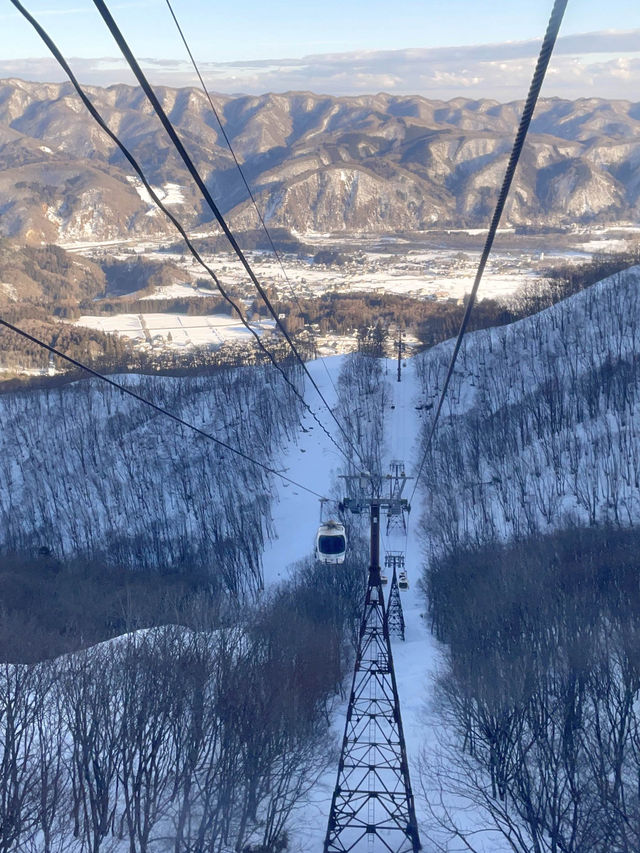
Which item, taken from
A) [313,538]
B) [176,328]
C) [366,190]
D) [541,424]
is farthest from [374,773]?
[366,190]

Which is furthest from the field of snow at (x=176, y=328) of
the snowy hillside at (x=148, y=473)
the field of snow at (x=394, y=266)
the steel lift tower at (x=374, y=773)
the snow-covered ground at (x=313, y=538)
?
the steel lift tower at (x=374, y=773)

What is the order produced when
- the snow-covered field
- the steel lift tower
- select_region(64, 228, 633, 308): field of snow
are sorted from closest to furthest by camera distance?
the steel lift tower < select_region(64, 228, 633, 308): field of snow < the snow-covered field

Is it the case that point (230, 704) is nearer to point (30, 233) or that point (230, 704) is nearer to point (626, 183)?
point (30, 233)

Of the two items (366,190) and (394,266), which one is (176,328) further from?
(366,190)

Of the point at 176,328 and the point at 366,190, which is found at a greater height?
the point at 366,190

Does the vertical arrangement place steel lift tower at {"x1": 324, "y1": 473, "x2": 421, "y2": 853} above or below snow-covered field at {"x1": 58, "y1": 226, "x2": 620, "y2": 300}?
below

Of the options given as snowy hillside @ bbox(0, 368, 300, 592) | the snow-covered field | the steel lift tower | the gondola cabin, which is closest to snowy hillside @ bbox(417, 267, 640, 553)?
snowy hillside @ bbox(0, 368, 300, 592)

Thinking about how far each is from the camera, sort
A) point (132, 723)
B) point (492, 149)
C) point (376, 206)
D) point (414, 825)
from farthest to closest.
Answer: point (492, 149)
point (376, 206)
point (132, 723)
point (414, 825)

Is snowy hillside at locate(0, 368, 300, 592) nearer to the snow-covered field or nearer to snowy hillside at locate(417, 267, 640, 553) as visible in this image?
snowy hillside at locate(417, 267, 640, 553)

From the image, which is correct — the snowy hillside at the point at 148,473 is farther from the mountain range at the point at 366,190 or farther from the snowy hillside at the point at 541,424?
the mountain range at the point at 366,190

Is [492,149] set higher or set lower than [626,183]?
higher

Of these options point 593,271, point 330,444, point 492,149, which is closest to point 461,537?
point 330,444
